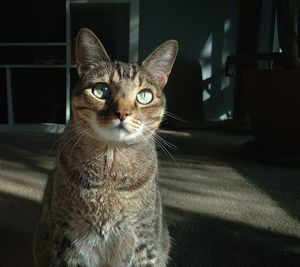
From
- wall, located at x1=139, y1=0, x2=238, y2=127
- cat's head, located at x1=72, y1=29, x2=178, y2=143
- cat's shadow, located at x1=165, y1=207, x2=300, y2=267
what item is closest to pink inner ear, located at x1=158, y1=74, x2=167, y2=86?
cat's head, located at x1=72, y1=29, x2=178, y2=143

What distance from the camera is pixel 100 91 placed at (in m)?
0.86

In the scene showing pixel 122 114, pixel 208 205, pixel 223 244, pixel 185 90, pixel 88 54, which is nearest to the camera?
pixel 122 114

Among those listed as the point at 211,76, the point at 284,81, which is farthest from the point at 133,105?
the point at 211,76

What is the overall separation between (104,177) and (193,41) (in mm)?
2497

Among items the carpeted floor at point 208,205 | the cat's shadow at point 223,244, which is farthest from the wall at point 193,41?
the cat's shadow at point 223,244

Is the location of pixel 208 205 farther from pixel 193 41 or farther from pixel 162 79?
pixel 193 41

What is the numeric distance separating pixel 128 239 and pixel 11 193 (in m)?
0.77

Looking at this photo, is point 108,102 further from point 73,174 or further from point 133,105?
point 73,174

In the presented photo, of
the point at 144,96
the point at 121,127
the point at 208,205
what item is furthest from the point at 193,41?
the point at 121,127

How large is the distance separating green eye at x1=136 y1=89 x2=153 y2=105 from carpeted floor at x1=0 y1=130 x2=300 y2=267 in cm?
44

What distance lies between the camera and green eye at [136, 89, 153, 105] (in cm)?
90

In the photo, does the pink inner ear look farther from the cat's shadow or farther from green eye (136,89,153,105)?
the cat's shadow

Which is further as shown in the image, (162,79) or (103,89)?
(162,79)

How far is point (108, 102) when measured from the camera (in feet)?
2.79
